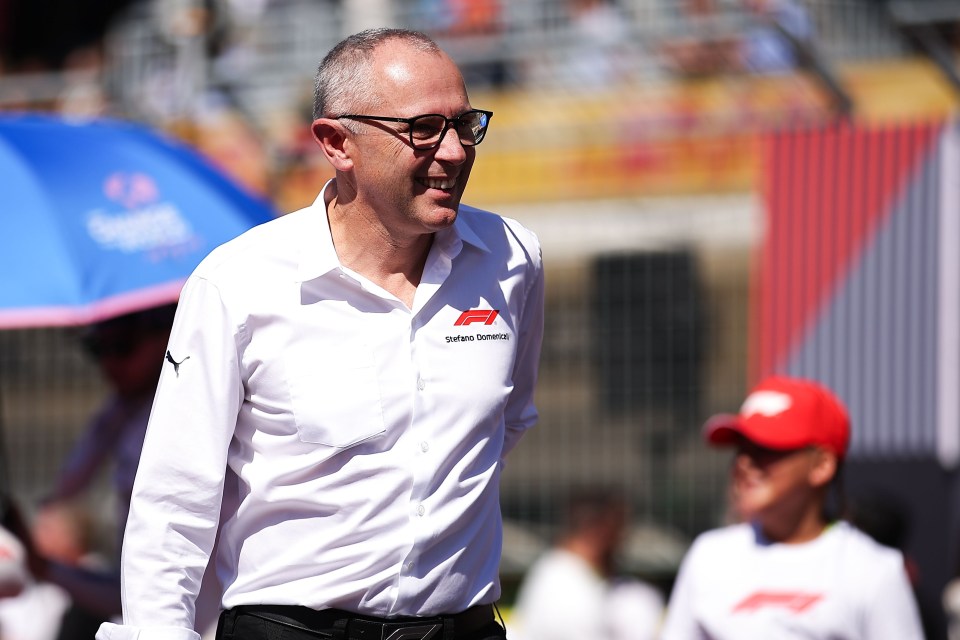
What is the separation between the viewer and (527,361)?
3.45 m

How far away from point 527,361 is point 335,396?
27.9 inches

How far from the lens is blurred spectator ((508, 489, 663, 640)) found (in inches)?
297

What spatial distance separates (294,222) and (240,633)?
2.56 feet

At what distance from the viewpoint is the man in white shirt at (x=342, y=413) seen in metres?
2.82

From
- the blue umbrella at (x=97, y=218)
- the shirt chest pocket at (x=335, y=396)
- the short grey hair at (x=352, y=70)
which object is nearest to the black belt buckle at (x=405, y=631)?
the shirt chest pocket at (x=335, y=396)

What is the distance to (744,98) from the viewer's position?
29.4ft

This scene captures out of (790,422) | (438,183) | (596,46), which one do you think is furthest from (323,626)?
(596,46)

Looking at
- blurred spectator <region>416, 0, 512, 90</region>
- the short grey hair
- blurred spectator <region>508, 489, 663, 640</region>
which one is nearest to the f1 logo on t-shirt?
the short grey hair

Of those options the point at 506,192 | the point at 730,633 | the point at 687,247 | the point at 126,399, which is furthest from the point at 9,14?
the point at 730,633

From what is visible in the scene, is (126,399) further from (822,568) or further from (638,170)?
(638,170)

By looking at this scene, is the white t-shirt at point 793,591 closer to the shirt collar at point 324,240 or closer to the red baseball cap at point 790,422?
the red baseball cap at point 790,422

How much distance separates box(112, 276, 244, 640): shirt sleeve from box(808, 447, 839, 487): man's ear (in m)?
1.92

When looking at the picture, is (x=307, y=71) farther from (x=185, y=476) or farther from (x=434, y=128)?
(x=185, y=476)

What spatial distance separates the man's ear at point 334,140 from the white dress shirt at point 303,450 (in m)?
Answer: 0.14
